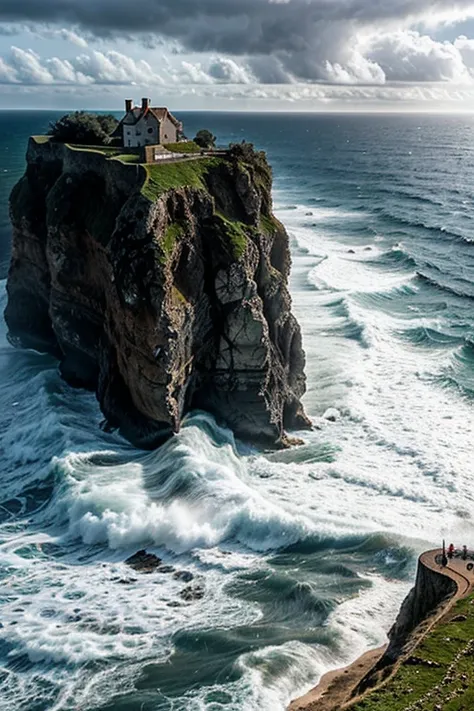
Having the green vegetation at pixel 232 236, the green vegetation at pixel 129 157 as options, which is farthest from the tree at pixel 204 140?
the green vegetation at pixel 232 236

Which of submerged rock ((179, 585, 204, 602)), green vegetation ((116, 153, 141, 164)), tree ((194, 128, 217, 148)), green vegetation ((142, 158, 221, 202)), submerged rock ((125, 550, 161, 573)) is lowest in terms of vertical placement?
submerged rock ((125, 550, 161, 573))

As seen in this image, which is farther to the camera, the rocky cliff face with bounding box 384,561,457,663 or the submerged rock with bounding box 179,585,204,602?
the submerged rock with bounding box 179,585,204,602

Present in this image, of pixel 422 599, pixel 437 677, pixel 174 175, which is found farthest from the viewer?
pixel 174 175

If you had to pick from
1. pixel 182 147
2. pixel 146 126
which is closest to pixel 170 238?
pixel 182 147

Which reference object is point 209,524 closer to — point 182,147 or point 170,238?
point 170,238

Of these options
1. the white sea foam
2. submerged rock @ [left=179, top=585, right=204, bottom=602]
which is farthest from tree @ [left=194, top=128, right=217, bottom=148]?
submerged rock @ [left=179, top=585, right=204, bottom=602]

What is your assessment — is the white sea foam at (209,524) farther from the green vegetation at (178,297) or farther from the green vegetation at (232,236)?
the green vegetation at (232,236)

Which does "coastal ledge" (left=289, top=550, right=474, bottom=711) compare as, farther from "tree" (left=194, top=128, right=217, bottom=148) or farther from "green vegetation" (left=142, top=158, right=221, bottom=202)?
"tree" (left=194, top=128, right=217, bottom=148)
